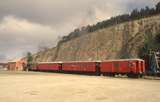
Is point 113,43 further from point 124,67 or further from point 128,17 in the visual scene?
point 124,67

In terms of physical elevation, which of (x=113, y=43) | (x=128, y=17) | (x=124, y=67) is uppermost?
(x=128, y=17)

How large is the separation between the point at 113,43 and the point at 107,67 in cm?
5497

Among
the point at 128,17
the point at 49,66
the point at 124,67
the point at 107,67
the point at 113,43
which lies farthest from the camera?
the point at 128,17

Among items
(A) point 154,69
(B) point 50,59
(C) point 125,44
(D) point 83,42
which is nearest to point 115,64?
(A) point 154,69

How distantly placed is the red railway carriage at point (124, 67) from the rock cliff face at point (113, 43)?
2854 cm

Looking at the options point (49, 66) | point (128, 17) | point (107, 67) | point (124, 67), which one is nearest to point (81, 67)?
point (107, 67)

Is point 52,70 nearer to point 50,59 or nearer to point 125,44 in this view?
point 125,44

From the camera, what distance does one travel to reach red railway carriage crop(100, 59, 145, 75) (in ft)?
158

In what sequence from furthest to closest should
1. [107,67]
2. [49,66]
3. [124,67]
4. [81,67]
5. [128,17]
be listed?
[128,17] → [49,66] → [81,67] → [107,67] → [124,67]

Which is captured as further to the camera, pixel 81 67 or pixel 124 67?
pixel 81 67

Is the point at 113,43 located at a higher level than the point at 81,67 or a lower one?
higher

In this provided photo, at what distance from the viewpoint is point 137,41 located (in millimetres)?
92625

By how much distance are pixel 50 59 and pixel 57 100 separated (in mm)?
131797

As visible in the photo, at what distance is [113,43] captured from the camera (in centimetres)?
10862
